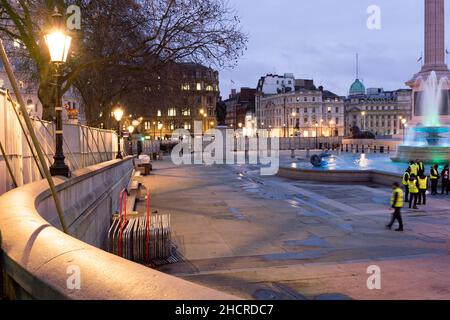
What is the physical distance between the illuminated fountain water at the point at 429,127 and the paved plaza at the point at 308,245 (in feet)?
57.5

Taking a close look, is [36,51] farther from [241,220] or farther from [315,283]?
[315,283]

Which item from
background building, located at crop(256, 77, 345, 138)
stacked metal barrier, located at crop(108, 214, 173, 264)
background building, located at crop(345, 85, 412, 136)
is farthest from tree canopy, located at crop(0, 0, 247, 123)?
background building, located at crop(345, 85, 412, 136)

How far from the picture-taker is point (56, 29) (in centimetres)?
897

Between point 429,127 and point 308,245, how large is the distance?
108 feet

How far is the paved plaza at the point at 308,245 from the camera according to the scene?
834 centimetres

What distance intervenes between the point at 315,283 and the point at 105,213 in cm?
775

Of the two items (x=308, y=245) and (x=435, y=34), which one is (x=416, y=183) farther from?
(x=435, y=34)

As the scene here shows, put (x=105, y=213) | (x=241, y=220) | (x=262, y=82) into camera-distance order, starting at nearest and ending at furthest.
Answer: (x=105, y=213)
(x=241, y=220)
(x=262, y=82)

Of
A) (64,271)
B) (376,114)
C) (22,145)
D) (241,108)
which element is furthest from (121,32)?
(241,108)

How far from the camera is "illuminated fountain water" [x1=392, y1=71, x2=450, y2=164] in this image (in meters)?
37.7

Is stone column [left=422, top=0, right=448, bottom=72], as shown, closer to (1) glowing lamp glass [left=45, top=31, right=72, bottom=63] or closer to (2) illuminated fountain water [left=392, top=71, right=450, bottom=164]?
(2) illuminated fountain water [left=392, top=71, right=450, bottom=164]

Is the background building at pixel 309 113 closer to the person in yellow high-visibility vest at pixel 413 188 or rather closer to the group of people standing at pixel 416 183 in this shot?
the group of people standing at pixel 416 183

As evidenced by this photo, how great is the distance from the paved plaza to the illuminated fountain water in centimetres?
1751

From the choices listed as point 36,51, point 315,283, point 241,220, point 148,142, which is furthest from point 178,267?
point 148,142
